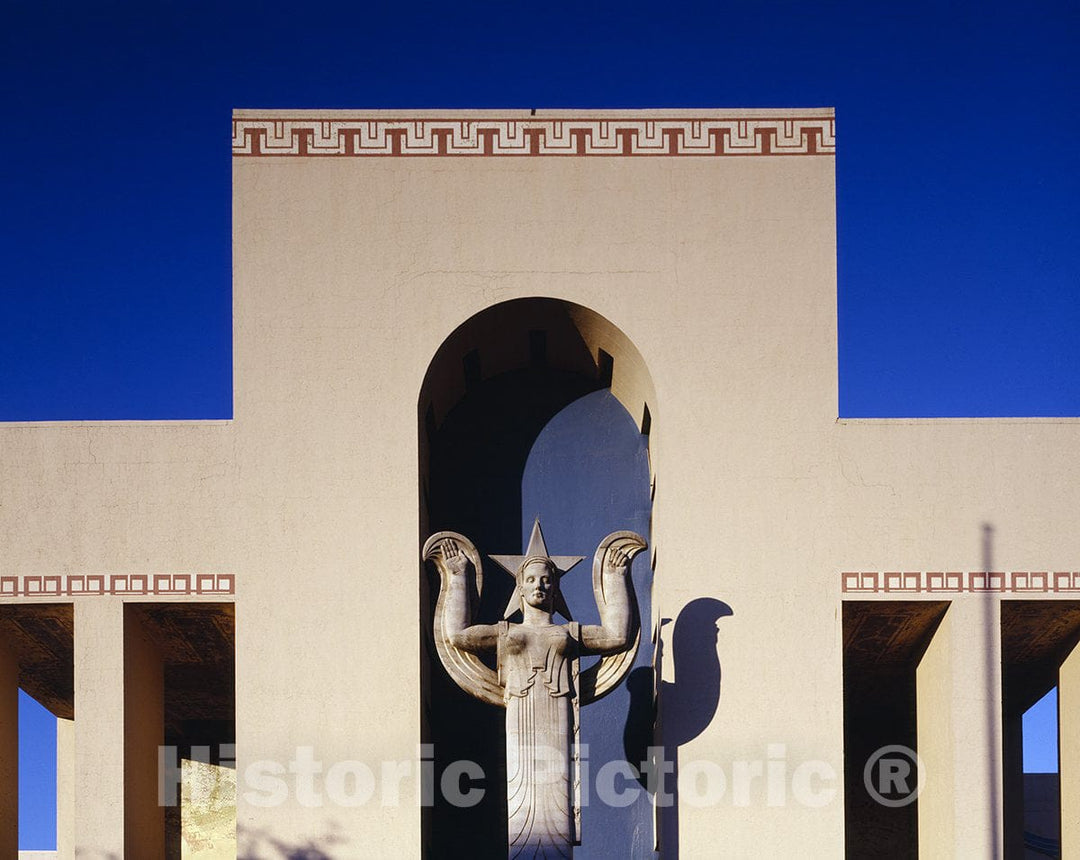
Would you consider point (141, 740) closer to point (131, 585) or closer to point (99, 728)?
point (99, 728)

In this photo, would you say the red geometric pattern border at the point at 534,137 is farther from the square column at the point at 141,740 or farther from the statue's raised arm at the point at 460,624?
the square column at the point at 141,740

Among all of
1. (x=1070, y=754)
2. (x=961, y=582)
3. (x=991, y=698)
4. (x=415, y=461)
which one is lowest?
(x=1070, y=754)

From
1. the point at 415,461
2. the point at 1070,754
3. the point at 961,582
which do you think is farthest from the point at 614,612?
the point at 1070,754

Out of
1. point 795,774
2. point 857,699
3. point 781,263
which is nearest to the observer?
point 795,774

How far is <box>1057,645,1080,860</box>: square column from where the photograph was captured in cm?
1162

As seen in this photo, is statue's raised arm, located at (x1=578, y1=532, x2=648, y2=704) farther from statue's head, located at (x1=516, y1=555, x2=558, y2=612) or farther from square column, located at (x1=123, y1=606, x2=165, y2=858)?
square column, located at (x1=123, y1=606, x2=165, y2=858)

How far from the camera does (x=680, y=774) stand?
11.1 m

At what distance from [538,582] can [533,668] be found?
0.59 meters

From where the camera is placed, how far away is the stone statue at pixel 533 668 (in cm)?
A: 983

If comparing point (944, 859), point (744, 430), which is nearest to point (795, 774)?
point (944, 859)

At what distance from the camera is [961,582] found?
37.1 ft

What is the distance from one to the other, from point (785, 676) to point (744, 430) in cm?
193

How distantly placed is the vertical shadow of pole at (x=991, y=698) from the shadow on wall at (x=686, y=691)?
2016mm

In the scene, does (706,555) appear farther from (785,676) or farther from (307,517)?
(307,517)
